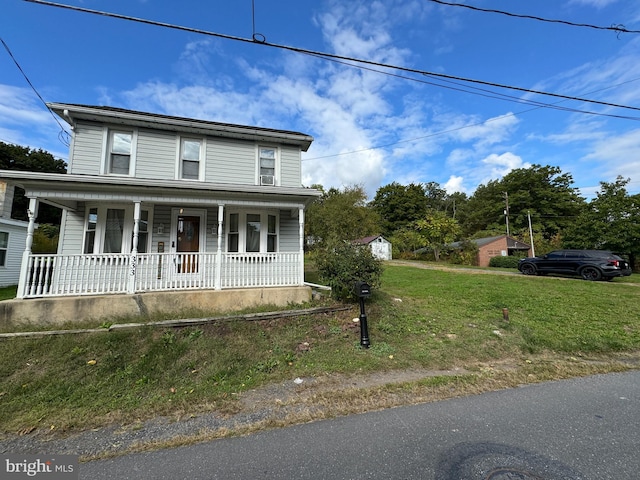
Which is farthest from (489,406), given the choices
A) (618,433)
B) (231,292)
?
(231,292)

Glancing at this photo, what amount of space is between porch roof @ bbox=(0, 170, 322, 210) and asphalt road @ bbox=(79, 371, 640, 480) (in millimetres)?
5911

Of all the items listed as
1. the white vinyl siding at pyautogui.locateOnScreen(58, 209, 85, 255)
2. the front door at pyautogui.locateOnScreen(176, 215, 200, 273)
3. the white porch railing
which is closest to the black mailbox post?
the white porch railing

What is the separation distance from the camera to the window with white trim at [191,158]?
924cm

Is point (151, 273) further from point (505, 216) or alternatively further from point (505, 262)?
point (505, 216)

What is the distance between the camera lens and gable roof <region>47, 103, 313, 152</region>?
26.7 ft

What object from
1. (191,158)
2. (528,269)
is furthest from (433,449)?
(528,269)

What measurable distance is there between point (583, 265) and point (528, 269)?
2.49 meters

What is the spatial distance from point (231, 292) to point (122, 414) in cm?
407

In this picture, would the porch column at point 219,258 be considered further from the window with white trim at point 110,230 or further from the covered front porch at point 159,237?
the window with white trim at point 110,230

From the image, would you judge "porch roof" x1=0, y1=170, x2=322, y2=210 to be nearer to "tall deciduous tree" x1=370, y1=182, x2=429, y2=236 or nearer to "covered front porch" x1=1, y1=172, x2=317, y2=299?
"covered front porch" x1=1, y1=172, x2=317, y2=299

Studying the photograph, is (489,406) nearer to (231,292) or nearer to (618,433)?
(618,433)

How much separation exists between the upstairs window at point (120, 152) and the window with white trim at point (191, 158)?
1475 millimetres

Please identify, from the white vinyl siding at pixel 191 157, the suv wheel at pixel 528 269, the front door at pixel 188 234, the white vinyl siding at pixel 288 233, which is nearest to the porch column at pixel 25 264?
the front door at pixel 188 234

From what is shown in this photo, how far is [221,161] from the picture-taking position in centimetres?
957
